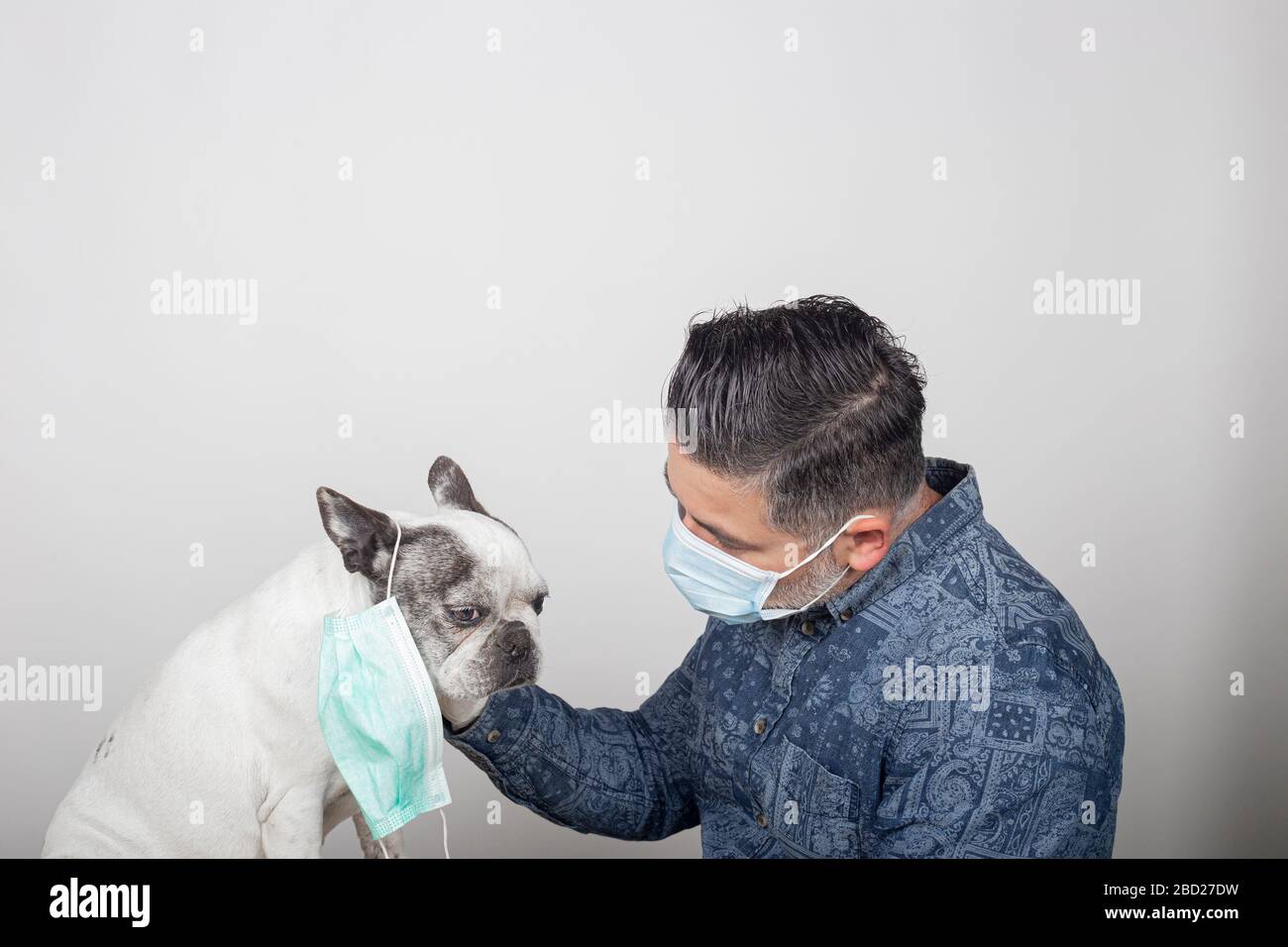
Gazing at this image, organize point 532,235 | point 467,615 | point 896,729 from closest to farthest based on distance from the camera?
point 896,729 < point 467,615 < point 532,235

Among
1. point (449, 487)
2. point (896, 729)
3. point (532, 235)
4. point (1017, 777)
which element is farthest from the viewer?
point (532, 235)

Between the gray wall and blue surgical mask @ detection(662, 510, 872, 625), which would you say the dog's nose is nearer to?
blue surgical mask @ detection(662, 510, 872, 625)

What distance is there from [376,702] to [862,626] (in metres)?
0.79

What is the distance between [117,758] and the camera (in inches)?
77.1

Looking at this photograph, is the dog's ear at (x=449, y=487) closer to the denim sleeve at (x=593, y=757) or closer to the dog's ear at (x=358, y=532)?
the dog's ear at (x=358, y=532)

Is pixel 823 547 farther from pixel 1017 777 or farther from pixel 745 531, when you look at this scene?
pixel 1017 777

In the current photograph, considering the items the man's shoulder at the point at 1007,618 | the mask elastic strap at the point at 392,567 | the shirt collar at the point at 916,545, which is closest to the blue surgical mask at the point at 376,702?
the mask elastic strap at the point at 392,567

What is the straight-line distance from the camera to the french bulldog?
6.19 ft

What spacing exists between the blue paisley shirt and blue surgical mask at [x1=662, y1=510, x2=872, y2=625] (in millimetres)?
82

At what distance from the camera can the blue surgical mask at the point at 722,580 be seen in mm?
1831

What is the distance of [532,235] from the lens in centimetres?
320

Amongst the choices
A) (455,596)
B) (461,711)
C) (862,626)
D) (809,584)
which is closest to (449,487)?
(455,596)
